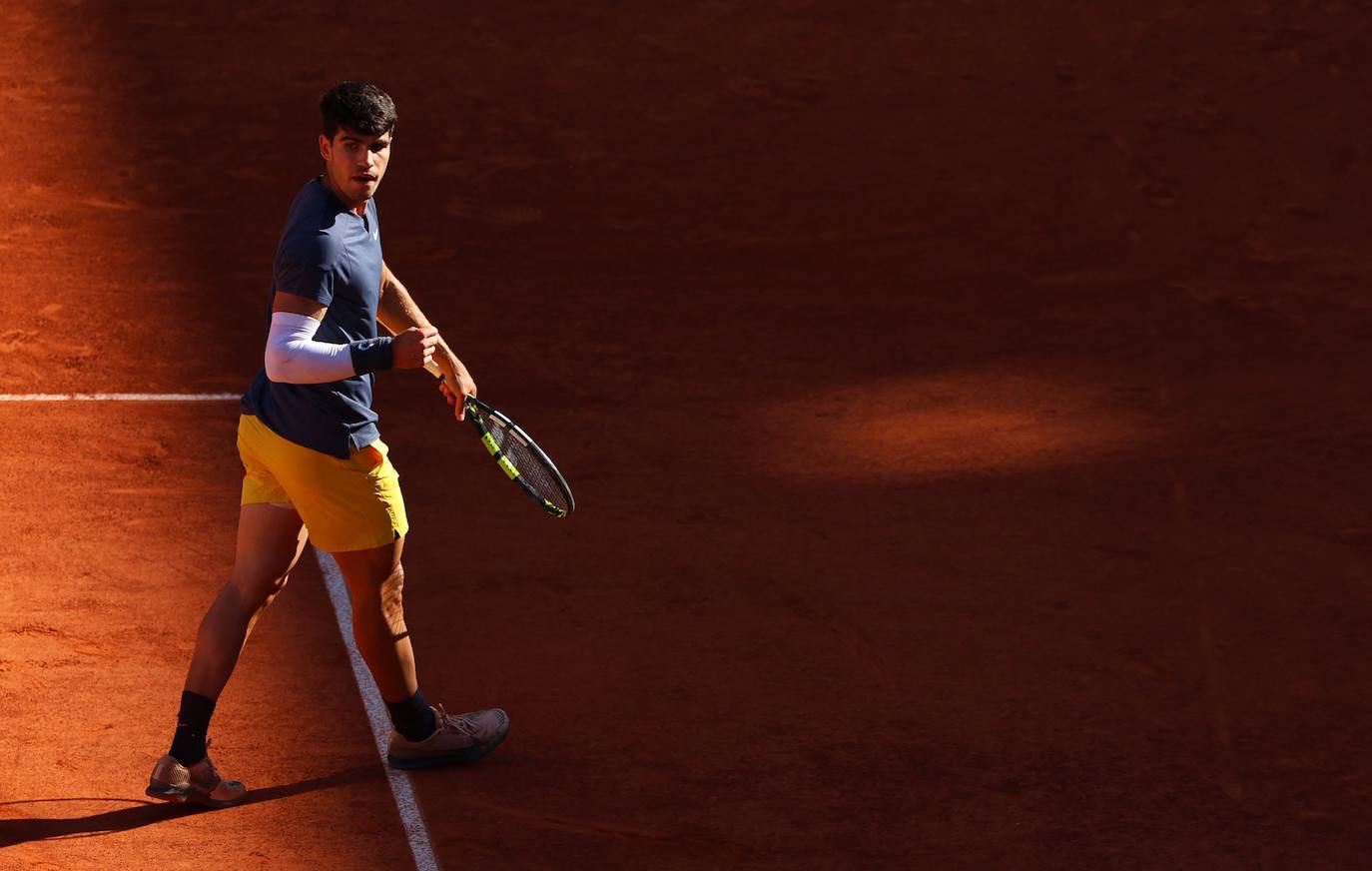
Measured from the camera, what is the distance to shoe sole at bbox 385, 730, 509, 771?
5.22 m

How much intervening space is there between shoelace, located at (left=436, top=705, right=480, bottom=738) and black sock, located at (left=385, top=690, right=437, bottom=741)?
0.04 meters

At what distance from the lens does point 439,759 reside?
5234 millimetres

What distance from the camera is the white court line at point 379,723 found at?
481 cm

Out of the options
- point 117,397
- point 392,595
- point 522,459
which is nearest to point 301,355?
point 392,595

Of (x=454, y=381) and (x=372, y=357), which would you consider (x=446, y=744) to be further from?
(x=372, y=357)

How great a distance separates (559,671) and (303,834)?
134 cm

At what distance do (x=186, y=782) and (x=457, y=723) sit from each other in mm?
859

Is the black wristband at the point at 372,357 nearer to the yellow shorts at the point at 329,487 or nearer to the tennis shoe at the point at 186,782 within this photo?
the yellow shorts at the point at 329,487

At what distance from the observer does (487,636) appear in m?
6.23

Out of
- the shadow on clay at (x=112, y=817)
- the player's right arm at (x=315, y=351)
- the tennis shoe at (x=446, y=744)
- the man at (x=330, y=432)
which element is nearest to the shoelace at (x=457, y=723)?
the tennis shoe at (x=446, y=744)

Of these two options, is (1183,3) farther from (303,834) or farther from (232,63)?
(303,834)

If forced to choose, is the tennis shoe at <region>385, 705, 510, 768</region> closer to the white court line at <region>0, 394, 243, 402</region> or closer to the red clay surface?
the red clay surface

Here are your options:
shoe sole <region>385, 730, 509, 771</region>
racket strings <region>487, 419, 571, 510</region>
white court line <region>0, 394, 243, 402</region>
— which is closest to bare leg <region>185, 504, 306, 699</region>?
shoe sole <region>385, 730, 509, 771</region>

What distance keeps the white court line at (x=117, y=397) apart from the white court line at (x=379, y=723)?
2.15 meters
